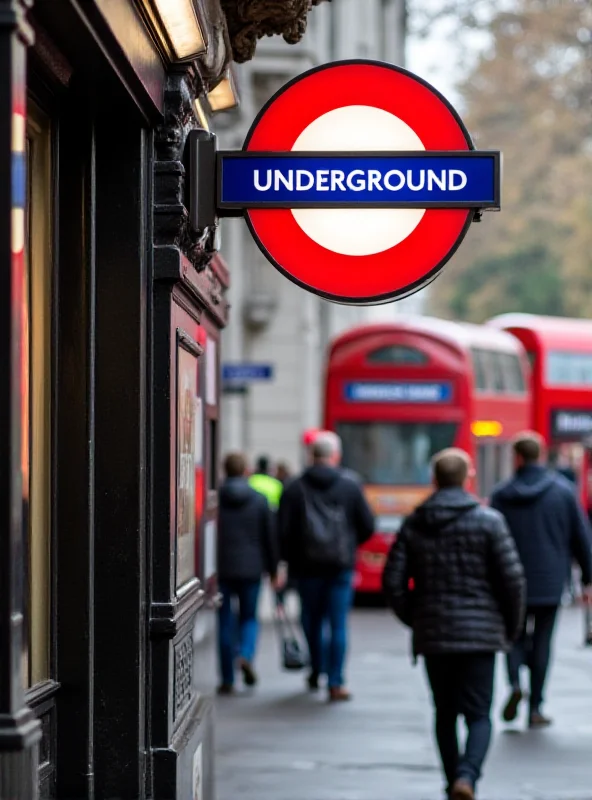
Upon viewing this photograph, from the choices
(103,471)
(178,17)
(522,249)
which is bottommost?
(103,471)

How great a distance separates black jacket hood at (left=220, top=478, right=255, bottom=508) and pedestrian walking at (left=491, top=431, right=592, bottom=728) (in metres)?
2.33

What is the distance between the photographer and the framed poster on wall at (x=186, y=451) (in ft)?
18.6

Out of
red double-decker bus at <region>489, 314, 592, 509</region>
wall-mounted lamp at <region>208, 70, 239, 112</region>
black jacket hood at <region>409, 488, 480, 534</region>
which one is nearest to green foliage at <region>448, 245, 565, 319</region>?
red double-decker bus at <region>489, 314, 592, 509</region>

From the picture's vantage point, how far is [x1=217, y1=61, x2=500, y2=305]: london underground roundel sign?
208 inches

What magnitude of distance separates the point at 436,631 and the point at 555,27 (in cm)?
3397

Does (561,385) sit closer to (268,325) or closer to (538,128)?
(268,325)

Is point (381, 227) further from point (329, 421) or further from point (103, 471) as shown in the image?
point (329, 421)

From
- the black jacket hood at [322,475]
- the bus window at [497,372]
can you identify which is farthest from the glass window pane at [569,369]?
the black jacket hood at [322,475]

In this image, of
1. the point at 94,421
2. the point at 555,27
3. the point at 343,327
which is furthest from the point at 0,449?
the point at 555,27

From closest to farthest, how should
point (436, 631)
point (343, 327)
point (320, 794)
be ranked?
point (436, 631) < point (320, 794) < point (343, 327)

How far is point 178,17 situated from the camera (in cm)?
520

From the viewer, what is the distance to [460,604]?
775cm

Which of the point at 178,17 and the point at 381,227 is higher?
the point at 178,17

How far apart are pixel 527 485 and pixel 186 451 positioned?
203 inches
